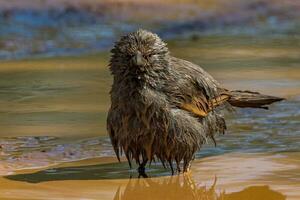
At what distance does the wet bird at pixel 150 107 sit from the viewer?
6.93 m

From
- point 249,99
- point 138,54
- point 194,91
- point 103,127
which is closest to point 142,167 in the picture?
point 194,91

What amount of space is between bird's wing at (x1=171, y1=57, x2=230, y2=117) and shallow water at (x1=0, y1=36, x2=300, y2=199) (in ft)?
1.32

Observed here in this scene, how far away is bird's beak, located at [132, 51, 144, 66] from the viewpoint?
6.86m

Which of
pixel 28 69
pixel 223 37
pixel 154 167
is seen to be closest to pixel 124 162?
pixel 154 167

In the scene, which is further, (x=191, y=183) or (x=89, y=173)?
(x=89, y=173)

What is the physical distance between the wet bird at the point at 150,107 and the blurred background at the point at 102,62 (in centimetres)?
69

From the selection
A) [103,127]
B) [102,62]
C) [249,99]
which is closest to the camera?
[249,99]

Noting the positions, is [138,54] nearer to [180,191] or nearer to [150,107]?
[150,107]

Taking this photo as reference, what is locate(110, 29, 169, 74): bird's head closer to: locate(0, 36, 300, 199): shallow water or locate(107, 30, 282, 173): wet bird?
locate(107, 30, 282, 173): wet bird

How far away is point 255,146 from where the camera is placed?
7.91 meters

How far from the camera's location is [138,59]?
6871 mm

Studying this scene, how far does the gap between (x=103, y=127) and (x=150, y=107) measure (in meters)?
1.82

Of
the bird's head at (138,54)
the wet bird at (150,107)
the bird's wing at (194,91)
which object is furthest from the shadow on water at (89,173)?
the bird's head at (138,54)

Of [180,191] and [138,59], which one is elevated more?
[138,59]
